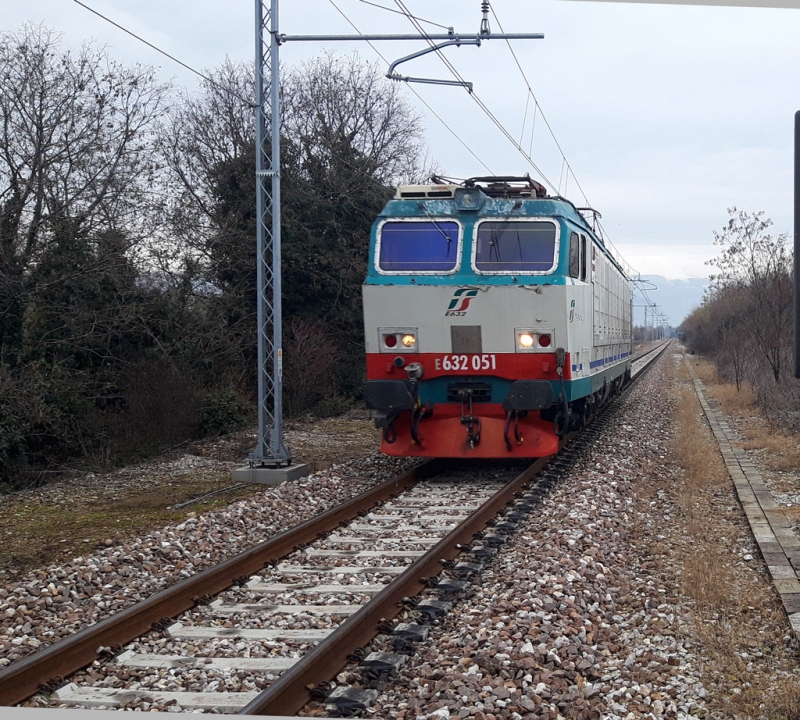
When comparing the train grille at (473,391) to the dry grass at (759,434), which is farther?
the dry grass at (759,434)

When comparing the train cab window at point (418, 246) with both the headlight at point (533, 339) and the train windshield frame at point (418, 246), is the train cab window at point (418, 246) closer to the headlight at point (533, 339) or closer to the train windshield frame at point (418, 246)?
the train windshield frame at point (418, 246)

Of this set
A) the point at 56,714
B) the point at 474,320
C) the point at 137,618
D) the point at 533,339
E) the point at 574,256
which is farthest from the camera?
the point at 574,256

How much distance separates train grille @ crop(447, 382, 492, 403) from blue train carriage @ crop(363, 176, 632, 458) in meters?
0.02

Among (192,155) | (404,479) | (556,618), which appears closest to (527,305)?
(404,479)

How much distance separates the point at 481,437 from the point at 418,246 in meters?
2.55

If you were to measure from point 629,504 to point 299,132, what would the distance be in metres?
Answer: 20.3

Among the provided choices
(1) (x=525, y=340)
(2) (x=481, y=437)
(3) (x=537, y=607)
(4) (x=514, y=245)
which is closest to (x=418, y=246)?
(4) (x=514, y=245)

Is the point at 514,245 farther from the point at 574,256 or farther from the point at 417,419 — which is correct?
the point at 417,419

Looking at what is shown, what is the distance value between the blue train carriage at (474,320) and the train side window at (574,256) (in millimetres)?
26

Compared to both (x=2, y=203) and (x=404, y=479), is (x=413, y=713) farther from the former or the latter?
(x=2, y=203)

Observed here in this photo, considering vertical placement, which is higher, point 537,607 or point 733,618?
point 537,607

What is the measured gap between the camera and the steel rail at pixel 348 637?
4355 mm

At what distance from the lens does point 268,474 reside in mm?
11203

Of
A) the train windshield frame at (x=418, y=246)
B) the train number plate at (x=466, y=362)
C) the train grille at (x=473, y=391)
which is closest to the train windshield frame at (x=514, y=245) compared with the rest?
the train windshield frame at (x=418, y=246)
